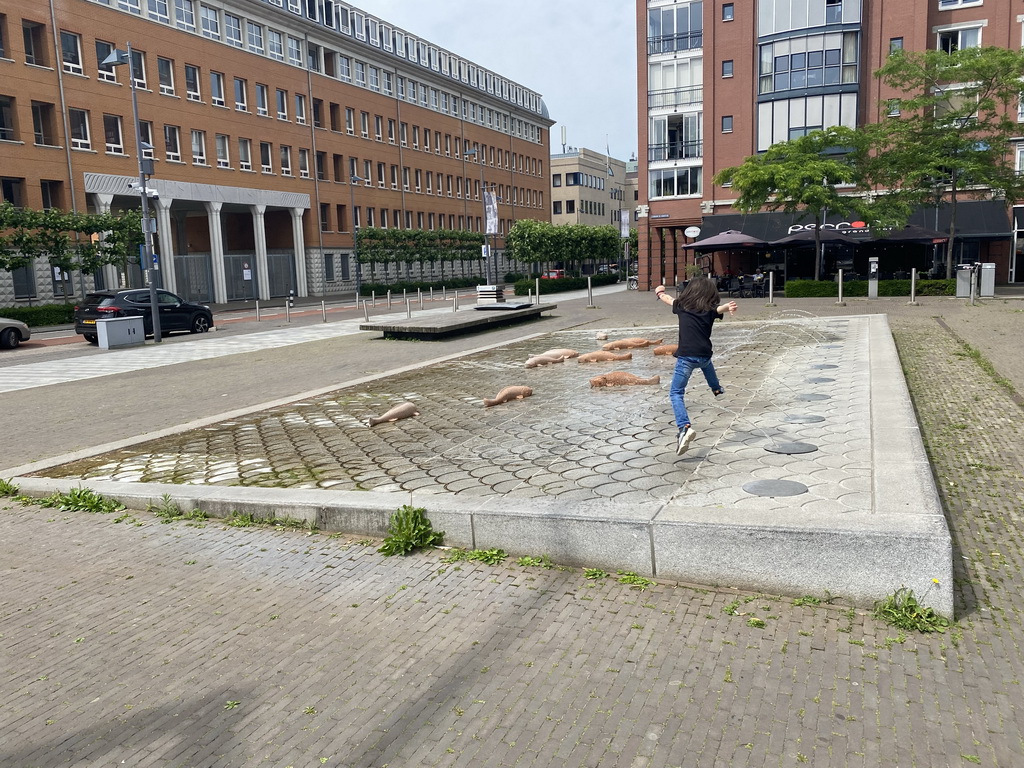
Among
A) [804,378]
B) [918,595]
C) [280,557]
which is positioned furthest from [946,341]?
[280,557]

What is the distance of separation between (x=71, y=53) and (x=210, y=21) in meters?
10.7

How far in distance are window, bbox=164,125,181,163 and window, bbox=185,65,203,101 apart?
2.29 m

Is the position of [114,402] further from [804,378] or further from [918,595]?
[918,595]

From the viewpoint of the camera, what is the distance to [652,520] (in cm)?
472

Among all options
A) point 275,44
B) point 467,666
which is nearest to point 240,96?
point 275,44

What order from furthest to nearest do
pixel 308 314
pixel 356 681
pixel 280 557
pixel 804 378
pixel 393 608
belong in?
pixel 308 314
pixel 804 378
pixel 280 557
pixel 393 608
pixel 356 681

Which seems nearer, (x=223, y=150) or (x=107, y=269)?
(x=107, y=269)

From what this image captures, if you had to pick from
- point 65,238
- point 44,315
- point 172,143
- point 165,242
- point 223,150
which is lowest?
point 44,315

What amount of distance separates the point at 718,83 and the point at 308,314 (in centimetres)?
2544

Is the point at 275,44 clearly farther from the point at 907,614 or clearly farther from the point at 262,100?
the point at 907,614

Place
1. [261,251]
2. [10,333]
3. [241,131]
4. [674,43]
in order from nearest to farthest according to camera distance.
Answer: [10,333], [674,43], [241,131], [261,251]

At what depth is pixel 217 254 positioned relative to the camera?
4962 centimetres

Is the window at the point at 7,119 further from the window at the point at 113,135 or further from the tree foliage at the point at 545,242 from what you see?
the tree foliage at the point at 545,242

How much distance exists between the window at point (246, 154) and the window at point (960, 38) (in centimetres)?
3960
